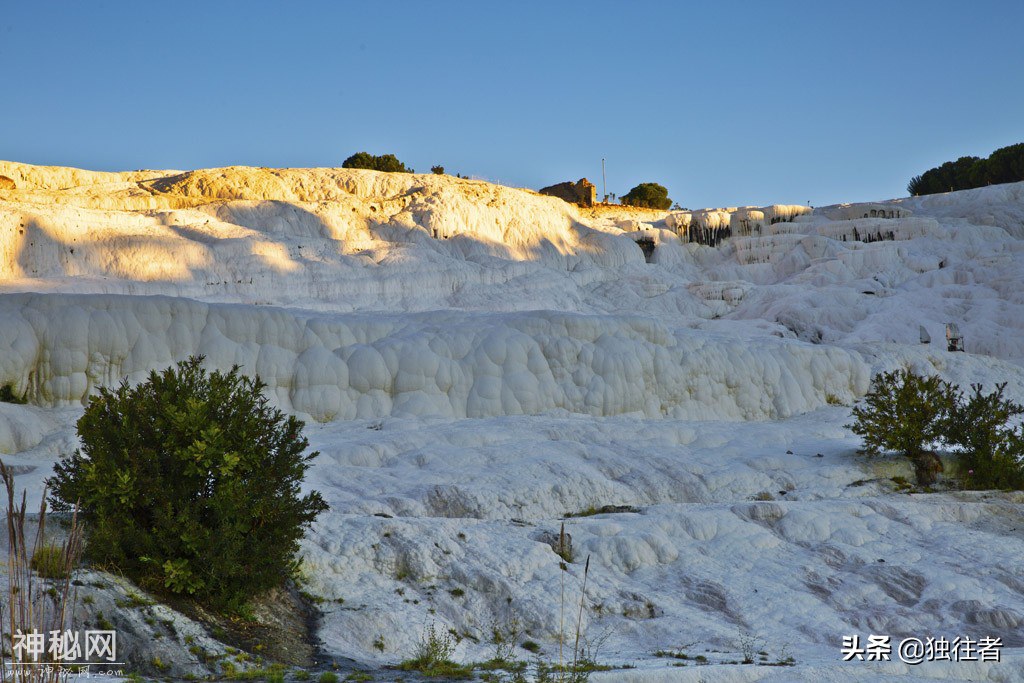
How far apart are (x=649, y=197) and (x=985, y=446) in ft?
205

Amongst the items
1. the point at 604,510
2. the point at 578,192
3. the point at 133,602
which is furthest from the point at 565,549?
the point at 578,192

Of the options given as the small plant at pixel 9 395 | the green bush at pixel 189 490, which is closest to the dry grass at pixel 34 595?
the green bush at pixel 189 490

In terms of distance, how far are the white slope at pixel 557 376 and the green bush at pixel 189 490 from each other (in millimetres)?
1389

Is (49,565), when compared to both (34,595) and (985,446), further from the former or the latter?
(985,446)

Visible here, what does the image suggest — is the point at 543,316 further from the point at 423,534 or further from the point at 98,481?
the point at 98,481

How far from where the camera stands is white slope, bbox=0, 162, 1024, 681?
13.3 meters

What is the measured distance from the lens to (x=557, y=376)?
28.5 meters

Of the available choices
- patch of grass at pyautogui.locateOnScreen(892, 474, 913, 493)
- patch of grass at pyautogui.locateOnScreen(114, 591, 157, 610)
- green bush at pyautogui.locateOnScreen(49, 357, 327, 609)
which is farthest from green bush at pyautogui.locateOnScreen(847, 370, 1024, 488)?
patch of grass at pyautogui.locateOnScreen(114, 591, 157, 610)

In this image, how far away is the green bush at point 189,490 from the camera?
1059 centimetres

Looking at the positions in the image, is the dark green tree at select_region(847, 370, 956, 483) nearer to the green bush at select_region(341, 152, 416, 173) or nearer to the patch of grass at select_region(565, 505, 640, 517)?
the patch of grass at select_region(565, 505, 640, 517)

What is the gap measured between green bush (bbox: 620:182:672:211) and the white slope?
22368mm

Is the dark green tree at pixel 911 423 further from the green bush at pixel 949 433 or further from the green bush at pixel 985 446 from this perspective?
the green bush at pixel 985 446

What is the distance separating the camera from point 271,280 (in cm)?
3825

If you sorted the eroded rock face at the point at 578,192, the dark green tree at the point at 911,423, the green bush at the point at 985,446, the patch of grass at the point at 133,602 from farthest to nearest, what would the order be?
the eroded rock face at the point at 578,192, the dark green tree at the point at 911,423, the green bush at the point at 985,446, the patch of grass at the point at 133,602
